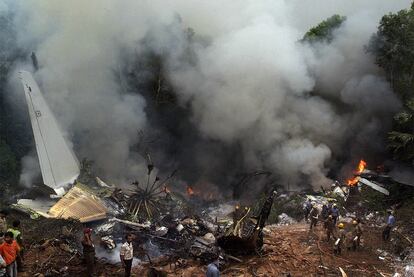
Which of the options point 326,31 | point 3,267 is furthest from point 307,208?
point 326,31

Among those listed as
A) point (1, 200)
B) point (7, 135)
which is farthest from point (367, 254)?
point (7, 135)

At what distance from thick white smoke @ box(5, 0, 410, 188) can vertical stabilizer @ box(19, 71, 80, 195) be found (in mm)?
2194

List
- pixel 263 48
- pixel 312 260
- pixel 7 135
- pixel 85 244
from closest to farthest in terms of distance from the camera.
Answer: pixel 85 244
pixel 312 260
pixel 7 135
pixel 263 48

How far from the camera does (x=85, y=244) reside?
9.26m

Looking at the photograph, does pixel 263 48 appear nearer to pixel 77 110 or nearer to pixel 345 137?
pixel 345 137

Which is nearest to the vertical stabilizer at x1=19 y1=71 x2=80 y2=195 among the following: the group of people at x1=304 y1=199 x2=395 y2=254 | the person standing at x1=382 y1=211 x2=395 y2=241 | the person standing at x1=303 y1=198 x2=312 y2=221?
the person standing at x1=303 y1=198 x2=312 y2=221

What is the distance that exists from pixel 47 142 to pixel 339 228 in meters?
9.44

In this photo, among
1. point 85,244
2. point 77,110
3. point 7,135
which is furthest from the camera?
point 77,110

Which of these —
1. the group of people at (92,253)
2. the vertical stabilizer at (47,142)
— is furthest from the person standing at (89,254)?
the vertical stabilizer at (47,142)

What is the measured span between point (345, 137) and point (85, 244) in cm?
1344

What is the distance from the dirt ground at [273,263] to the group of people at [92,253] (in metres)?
0.33

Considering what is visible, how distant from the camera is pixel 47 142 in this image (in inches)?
537

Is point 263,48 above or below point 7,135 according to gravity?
above

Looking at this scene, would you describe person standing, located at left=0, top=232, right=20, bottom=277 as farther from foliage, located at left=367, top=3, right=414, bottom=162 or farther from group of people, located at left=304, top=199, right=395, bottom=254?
foliage, located at left=367, top=3, right=414, bottom=162
